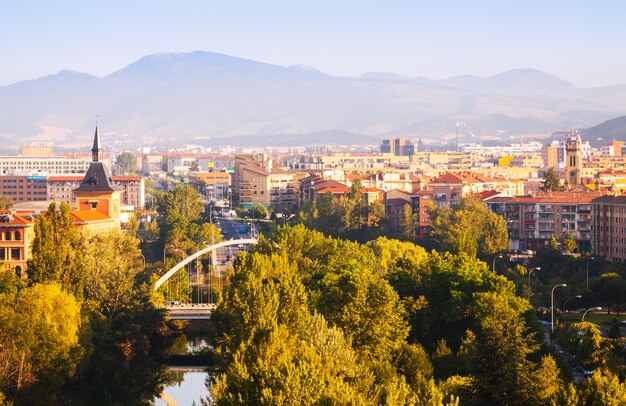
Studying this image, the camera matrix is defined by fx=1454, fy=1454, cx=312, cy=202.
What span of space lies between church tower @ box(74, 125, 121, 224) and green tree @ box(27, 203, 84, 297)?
1201 inches

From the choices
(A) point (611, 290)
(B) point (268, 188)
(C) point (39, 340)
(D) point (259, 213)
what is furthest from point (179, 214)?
(C) point (39, 340)

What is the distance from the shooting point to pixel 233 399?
3070 centimetres

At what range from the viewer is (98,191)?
89250 millimetres

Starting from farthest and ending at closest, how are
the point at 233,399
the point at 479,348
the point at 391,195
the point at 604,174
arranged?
1. the point at 604,174
2. the point at 391,195
3. the point at 479,348
4. the point at 233,399

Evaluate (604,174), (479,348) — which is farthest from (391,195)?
(479,348)

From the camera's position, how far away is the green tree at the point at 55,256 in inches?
2184

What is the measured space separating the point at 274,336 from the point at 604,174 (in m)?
98.2

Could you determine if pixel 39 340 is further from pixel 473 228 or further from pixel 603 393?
pixel 473 228

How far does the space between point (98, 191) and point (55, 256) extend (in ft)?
110

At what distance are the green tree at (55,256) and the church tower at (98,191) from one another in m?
30.5

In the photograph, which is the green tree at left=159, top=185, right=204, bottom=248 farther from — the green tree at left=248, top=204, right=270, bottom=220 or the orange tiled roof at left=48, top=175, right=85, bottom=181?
the orange tiled roof at left=48, top=175, right=85, bottom=181

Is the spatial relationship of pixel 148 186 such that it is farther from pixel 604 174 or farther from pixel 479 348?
pixel 479 348

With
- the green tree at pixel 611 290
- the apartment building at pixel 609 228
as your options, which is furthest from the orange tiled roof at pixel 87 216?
the green tree at pixel 611 290

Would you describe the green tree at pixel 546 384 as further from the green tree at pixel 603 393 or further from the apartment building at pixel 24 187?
the apartment building at pixel 24 187
